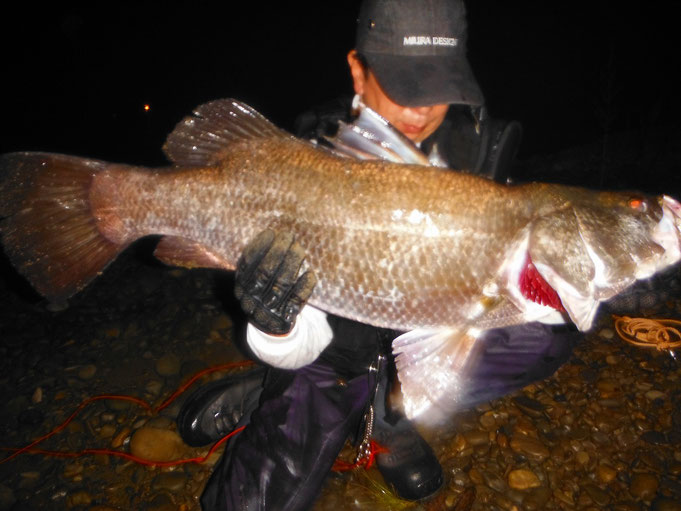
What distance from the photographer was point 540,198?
1981mm

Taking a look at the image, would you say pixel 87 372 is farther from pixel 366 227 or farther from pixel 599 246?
pixel 599 246

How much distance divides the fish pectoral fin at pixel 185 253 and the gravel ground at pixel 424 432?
157 cm

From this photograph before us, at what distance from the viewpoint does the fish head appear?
1.90 metres

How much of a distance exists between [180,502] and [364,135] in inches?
97.3

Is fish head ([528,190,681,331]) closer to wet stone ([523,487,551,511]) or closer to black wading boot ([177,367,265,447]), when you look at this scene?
wet stone ([523,487,551,511])

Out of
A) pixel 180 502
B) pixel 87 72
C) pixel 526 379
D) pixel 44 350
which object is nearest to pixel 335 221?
pixel 526 379

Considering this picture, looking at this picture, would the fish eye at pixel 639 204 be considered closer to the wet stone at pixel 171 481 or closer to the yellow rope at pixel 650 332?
the yellow rope at pixel 650 332

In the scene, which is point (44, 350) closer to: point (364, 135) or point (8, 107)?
point (364, 135)

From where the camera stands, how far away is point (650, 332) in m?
3.46

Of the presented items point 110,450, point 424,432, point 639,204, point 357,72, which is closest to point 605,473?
point 424,432

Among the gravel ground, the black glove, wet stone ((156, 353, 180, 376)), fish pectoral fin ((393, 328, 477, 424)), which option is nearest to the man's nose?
the black glove

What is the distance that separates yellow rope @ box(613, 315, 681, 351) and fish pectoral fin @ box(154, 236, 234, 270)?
10.8ft

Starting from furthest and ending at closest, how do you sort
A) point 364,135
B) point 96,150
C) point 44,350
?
point 96,150 < point 44,350 < point 364,135

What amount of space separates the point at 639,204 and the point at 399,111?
4.16 ft
